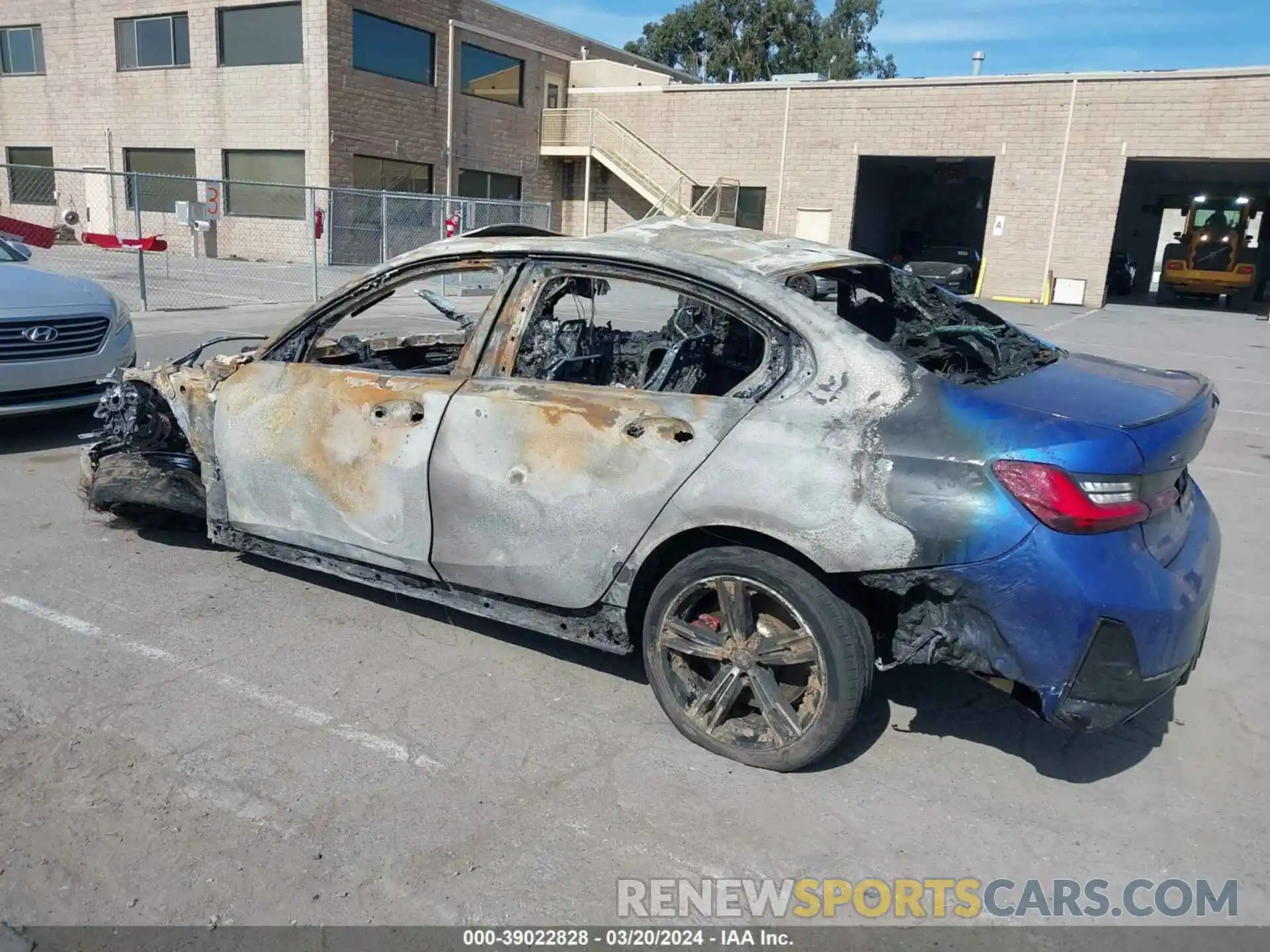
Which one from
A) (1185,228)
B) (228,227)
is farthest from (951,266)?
(228,227)

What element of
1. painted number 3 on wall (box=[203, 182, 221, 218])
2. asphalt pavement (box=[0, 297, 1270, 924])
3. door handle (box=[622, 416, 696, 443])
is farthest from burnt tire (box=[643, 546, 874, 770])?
painted number 3 on wall (box=[203, 182, 221, 218])

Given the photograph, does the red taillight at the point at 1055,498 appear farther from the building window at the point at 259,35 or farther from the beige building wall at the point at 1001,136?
the beige building wall at the point at 1001,136

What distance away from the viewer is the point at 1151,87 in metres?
24.3

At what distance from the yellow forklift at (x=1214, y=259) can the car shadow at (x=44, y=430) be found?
92.5 feet

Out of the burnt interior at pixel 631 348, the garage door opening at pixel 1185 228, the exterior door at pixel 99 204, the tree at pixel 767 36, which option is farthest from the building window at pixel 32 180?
the tree at pixel 767 36

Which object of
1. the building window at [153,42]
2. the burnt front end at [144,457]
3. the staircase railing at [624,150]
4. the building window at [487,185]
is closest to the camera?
the burnt front end at [144,457]

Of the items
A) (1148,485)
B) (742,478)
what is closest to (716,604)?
(742,478)

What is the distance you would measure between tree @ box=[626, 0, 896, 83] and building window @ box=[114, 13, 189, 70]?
3919 centimetres

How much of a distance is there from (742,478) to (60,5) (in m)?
32.2

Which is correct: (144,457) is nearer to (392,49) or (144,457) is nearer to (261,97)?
(261,97)

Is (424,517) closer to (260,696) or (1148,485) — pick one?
(260,696)

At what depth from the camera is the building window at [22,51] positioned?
2827 cm

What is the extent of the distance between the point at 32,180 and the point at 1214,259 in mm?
35351

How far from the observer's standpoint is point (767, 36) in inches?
2298
